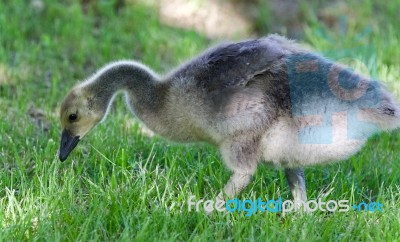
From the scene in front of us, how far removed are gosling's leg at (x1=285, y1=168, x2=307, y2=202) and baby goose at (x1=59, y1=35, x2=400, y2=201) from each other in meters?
0.14

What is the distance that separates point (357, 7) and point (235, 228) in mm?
5006

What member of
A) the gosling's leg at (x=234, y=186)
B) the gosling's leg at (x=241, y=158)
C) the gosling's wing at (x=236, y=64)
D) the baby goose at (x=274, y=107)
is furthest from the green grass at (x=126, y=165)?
the gosling's wing at (x=236, y=64)

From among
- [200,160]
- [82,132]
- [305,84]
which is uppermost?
[305,84]

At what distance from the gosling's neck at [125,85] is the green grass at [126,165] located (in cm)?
39

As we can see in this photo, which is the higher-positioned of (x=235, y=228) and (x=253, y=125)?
(x=253, y=125)

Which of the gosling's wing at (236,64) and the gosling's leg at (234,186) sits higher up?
the gosling's wing at (236,64)

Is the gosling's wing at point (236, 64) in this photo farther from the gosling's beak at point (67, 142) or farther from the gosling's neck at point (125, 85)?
the gosling's beak at point (67, 142)

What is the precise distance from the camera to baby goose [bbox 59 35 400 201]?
4148 millimetres

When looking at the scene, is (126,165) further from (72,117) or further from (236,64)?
(236,64)

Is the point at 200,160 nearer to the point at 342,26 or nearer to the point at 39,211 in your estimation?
the point at 39,211

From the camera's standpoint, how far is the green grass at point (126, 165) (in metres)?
4.04

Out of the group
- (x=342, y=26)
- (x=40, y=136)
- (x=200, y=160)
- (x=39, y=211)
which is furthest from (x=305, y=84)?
(x=342, y=26)

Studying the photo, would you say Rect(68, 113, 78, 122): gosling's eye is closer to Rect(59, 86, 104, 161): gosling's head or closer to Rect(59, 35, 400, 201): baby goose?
Rect(59, 86, 104, 161): gosling's head

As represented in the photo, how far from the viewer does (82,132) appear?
4.67m
